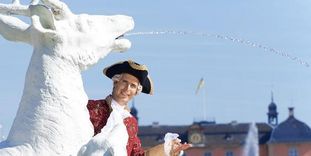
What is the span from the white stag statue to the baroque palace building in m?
84.9

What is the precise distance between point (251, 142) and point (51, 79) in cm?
9055

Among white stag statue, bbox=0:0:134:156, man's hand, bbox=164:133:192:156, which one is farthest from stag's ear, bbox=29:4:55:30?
man's hand, bbox=164:133:192:156

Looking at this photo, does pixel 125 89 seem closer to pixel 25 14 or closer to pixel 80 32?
pixel 80 32

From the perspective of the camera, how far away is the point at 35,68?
5363 mm

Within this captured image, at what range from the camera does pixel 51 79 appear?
533cm

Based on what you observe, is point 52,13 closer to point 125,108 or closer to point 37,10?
point 37,10

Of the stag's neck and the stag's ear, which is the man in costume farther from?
the stag's ear

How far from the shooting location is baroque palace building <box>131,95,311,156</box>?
91.8 m

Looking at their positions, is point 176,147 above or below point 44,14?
below

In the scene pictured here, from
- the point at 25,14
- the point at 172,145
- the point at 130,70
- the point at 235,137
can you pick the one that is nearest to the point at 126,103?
the point at 130,70

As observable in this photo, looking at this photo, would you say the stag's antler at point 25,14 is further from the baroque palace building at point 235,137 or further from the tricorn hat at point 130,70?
the baroque palace building at point 235,137

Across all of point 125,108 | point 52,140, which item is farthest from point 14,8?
point 125,108

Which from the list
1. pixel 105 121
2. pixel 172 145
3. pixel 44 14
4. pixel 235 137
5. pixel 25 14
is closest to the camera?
pixel 44 14

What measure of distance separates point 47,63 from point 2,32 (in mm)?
315
